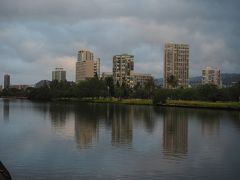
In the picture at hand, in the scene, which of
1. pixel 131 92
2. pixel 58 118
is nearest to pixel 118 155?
pixel 58 118

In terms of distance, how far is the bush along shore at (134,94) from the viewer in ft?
391

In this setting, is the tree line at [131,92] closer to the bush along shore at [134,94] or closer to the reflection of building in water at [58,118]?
the bush along shore at [134,94]

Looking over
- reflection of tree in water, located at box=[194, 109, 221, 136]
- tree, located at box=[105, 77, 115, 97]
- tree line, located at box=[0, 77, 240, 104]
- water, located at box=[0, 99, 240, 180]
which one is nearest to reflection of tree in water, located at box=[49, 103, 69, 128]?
water, located at box=[0, 99, 240, 180]

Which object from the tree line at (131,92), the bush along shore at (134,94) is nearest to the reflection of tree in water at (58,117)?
the bush along shore at (134,94)

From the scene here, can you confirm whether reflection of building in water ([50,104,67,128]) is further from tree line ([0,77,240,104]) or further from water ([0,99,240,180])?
tree line ([0,77,240,104])

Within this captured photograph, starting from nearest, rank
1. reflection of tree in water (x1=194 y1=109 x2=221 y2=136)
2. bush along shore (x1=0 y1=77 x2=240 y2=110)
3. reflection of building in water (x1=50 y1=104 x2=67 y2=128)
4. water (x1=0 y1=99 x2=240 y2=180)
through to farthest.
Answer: water (x1=0 y1=99 x2=240 y2=180)
reflection of tree in water (x1=194 y1=109 x2=221 y2=136)
reflection of building in water (x1=50 y1=104 x2=67 y2=128)
bush along shore (x1=0 y1=77 x2=240 y2=110)

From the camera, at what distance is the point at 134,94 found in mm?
168250

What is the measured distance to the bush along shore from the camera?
391ft

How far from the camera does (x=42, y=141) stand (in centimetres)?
3184

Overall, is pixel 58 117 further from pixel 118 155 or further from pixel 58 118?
pixel 118 155

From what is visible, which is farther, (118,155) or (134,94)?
(134,94)

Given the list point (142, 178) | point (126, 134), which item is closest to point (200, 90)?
point (126, 134)

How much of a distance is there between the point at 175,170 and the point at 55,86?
16558 centimetres

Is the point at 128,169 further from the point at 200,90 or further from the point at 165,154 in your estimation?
the point at 200,90
